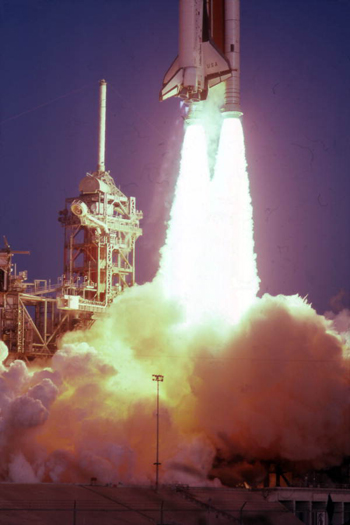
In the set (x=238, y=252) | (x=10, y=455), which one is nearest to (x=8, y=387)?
(x=10, y=455)

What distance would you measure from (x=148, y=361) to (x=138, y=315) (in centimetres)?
326

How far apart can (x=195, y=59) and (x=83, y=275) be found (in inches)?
1110

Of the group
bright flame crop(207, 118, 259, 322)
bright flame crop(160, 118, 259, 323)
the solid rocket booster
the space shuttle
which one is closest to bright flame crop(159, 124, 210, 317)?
bright flame crop(160, 118, 259, 323)

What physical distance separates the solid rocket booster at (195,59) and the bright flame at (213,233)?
4057 mm

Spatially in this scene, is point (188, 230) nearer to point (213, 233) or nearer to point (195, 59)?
point (213, 233)

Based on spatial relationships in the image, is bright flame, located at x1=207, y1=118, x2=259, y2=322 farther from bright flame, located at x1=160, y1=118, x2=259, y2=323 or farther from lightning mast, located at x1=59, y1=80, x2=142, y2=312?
lightning mast, located at x1=59, y1=80, x2=142, y2=312

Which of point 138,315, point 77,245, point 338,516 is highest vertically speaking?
point 77,245

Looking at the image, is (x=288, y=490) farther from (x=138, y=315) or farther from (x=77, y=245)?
(x=77, y=245)

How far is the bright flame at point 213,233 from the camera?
7706cm

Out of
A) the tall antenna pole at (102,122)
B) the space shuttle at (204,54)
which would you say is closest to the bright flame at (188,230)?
the space shuttle at (204,54)

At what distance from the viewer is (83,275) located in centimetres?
9519

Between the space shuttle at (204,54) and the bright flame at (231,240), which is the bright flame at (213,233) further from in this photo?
the space shuttle at (204,54)

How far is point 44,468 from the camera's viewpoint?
69.2 metres

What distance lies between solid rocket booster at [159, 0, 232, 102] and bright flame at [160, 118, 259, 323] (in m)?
4.06
